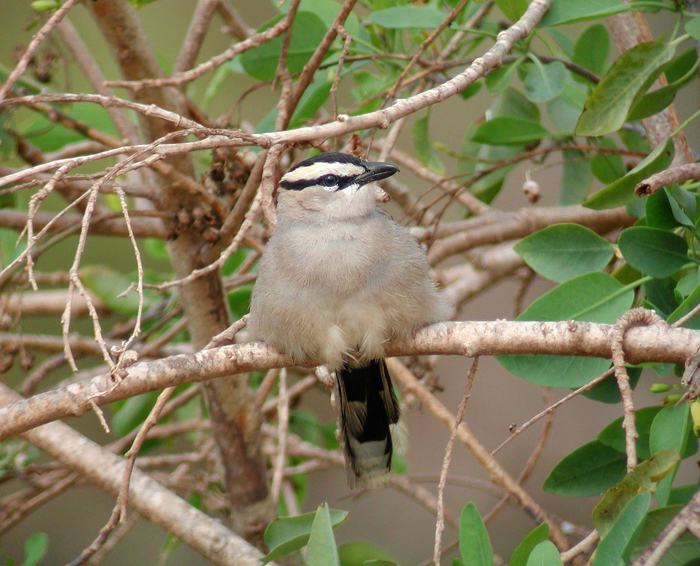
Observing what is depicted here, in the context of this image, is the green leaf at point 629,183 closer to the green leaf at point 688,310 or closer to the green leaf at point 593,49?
the green leaf at point 688,310

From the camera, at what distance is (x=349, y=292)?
2760 mm

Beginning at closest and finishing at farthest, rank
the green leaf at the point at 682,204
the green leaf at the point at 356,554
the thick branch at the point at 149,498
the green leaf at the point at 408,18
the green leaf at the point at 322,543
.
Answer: the green leaf at the point at 322,543, the green leaf at the point at 682,204, the thick branch at the point at 149,498, the green leaf at the point at 408,18, the green leaf at the point at 356,554

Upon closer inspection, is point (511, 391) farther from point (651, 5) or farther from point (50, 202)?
point (50, 202)

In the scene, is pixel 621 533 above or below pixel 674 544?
above

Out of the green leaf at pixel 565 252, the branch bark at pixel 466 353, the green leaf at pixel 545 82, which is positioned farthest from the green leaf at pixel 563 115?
the branch bark at pixel 466 353

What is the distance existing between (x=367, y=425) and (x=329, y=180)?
1.04 m

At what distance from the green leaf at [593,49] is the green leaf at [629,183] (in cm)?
87

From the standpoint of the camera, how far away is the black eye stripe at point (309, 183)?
307 cm

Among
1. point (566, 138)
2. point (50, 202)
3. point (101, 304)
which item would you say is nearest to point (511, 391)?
point (566, 138)

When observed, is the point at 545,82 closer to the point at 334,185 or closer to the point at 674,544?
the point at 334,185

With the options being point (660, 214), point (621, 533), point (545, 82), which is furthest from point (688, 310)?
point (545, 82)

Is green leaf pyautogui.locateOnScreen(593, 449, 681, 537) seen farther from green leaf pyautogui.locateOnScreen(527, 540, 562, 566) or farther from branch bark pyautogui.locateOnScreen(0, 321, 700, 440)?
branch bark pyautogui.locateOnScreen(0, 321, 700, 440)

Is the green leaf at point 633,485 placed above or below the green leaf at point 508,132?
below

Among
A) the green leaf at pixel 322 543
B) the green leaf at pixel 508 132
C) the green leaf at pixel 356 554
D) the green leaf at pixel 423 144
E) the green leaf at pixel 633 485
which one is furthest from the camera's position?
the green leaf at pixel 423 144
